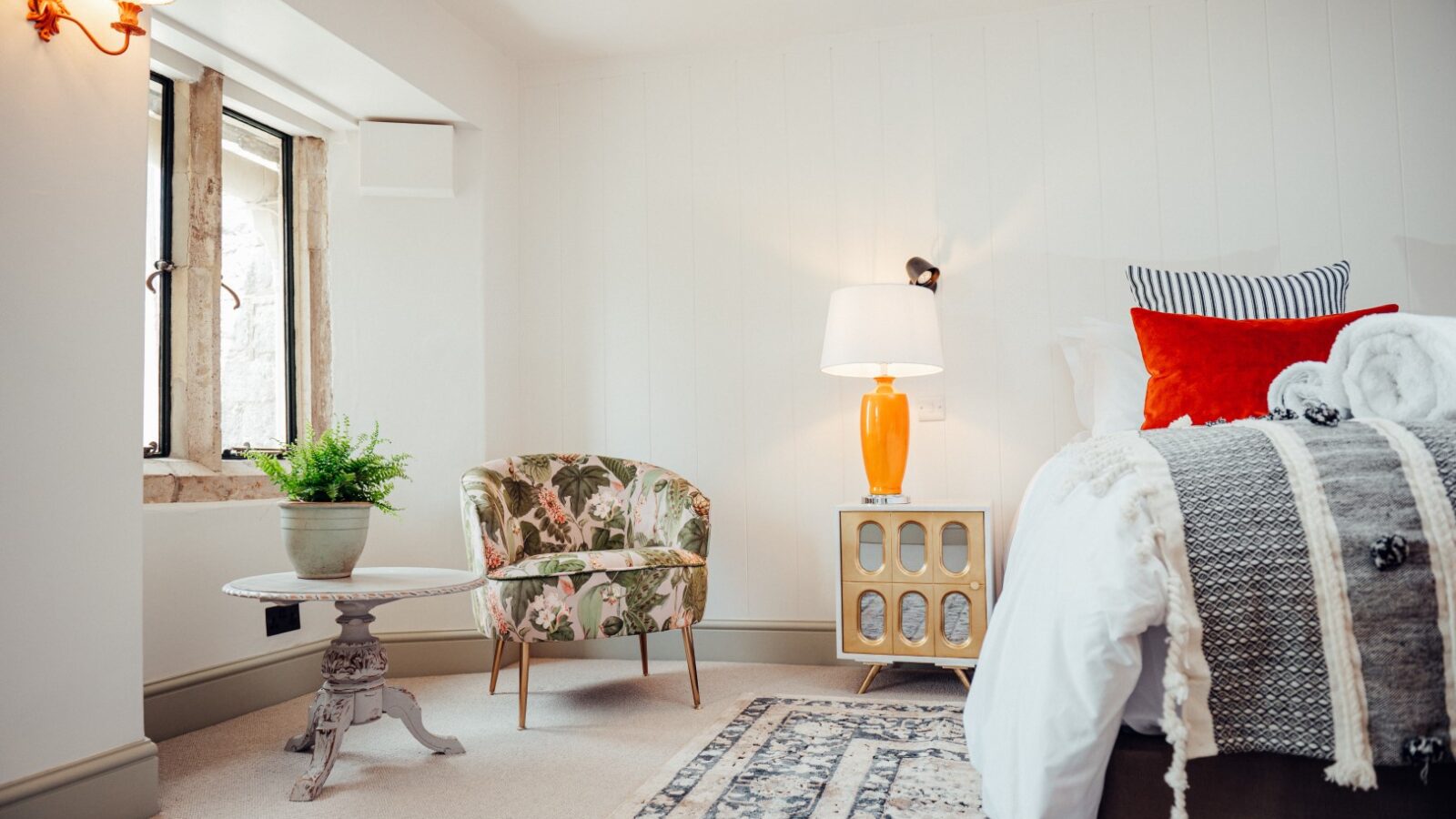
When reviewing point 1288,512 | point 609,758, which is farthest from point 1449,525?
point 609,758

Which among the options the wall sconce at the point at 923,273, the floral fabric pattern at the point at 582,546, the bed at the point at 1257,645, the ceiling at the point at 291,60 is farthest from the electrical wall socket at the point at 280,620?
the bed at the point at 1257,645

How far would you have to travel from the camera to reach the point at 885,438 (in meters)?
3.13

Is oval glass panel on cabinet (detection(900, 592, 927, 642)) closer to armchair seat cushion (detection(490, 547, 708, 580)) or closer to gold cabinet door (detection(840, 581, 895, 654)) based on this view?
gold cabinet door (detection(840, 581, 895, 654))

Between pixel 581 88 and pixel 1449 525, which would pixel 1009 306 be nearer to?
pixel 581 88

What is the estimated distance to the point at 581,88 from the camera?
384cm

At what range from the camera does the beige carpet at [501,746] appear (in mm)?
2061

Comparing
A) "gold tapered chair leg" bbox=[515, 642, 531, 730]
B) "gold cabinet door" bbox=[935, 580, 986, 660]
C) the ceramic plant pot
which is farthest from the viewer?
"gold cabinet door" bbox=[935, 580, 986, 660]

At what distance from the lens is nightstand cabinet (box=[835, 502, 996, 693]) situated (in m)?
2.92

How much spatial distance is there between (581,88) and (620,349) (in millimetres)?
1065

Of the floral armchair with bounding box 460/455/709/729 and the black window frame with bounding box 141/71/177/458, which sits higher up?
the black window frame with bounding box 141/71/177/458

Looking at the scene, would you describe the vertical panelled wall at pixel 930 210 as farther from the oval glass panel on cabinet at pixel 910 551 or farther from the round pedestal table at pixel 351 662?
the round pedestal table at pixel 351 662

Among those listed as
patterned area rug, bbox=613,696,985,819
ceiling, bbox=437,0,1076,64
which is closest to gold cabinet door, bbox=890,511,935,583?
patterned area rug, bbox=613,696,985,819

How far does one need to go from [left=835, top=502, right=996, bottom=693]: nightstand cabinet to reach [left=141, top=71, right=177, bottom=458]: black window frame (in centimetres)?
205

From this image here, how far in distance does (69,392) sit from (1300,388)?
2.29m
